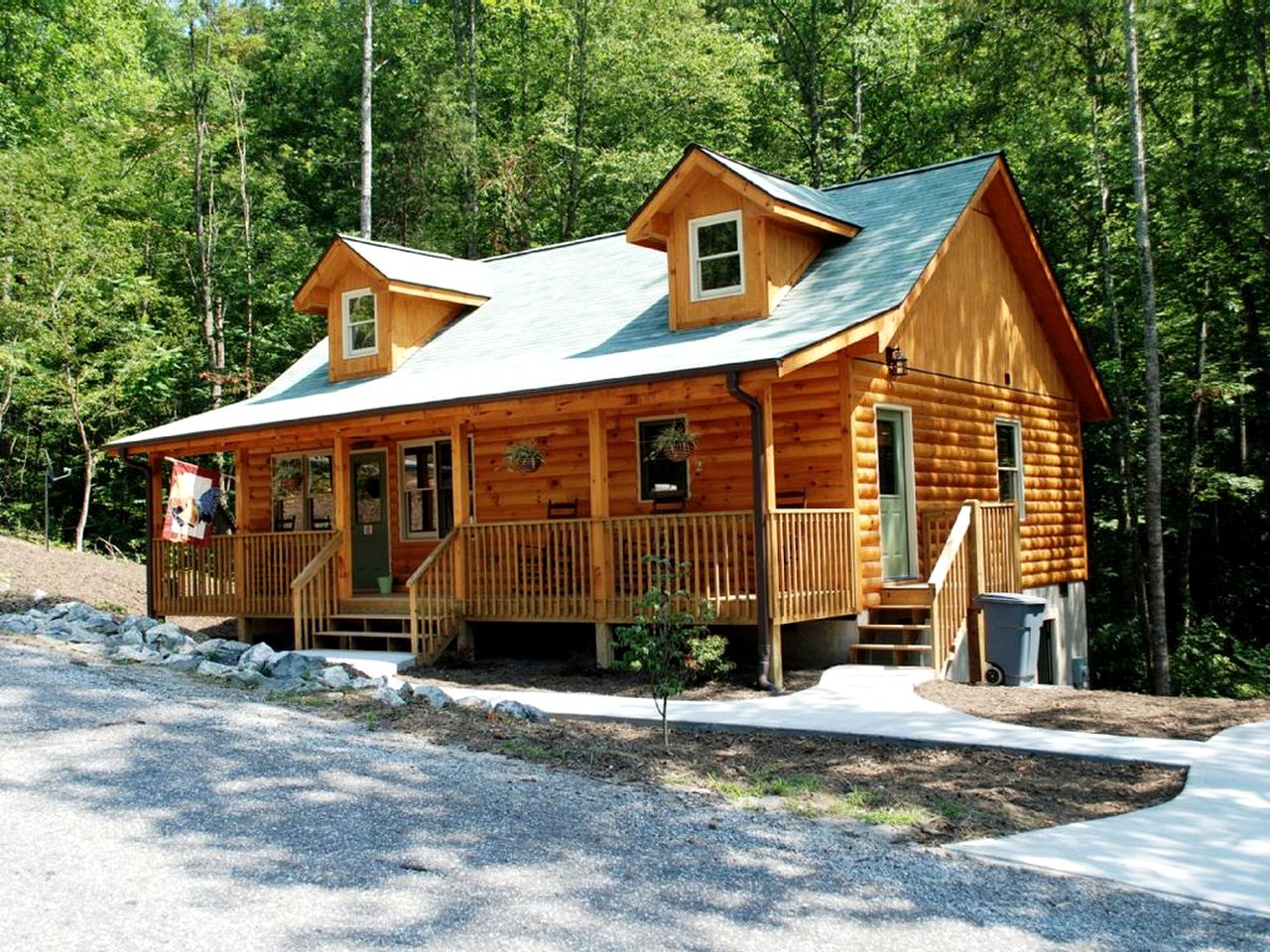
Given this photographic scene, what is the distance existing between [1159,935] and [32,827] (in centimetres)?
503

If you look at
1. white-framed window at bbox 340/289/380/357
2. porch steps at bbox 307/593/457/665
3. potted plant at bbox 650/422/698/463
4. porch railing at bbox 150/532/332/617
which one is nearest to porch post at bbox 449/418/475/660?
porch steps at bbox 307/593/457/665

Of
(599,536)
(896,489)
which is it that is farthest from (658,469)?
(896,489)

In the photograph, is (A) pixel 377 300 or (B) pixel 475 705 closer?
(B) pixel 475 705

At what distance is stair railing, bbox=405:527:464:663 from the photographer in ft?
45.9

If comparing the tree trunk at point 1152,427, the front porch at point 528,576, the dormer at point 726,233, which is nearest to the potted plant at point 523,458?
the front porch at point 528,576

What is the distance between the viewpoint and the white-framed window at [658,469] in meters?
14.4

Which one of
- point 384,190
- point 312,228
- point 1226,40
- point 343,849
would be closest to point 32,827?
point 343,849

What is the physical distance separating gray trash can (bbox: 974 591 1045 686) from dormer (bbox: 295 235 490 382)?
961 centimetres

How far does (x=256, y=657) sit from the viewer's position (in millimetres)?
11711

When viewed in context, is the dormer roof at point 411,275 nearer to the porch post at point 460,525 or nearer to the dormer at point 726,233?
the porch post at point 460,525

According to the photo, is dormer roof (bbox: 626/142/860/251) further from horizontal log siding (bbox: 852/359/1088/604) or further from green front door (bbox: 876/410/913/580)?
green front door (bbox: 876/410/913/580)

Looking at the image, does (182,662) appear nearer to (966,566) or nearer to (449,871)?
(449,871)

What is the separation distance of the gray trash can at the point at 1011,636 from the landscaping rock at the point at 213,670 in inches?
310

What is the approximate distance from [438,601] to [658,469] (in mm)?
3175
